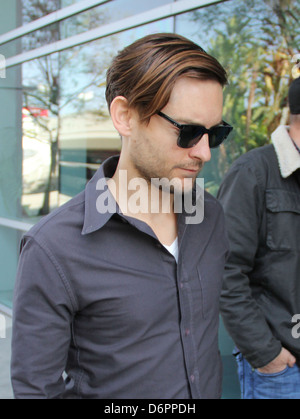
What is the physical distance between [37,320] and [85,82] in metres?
3.93

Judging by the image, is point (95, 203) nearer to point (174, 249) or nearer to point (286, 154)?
point (174, 249)

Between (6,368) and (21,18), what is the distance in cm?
414

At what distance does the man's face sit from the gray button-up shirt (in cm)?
18

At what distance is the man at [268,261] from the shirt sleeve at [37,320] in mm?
954

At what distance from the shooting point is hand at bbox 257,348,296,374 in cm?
196

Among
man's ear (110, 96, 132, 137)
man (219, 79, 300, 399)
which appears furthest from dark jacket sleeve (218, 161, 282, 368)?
man's ear (110, 96, 132, 137)

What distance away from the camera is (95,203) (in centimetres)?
138

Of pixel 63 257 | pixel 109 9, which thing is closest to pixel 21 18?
pixel 109 9

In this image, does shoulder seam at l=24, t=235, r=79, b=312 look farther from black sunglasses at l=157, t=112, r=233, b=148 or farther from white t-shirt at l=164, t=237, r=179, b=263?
black sunglasses at l=157, t=112, r=233, b=148

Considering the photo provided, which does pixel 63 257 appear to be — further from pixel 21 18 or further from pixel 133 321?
pixel 21 18

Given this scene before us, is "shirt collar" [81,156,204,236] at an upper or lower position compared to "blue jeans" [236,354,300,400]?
upper

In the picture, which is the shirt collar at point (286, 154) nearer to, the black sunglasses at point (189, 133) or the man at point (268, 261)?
the man at point (268, 261)

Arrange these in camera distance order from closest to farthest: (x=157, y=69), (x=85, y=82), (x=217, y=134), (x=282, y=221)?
1. (x=157, y=69)
2. (x=217, y=134)
3. (x=282, y=221)
4. (x=85, y=82)

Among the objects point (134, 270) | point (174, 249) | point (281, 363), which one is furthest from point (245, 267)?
point (134, 270)
